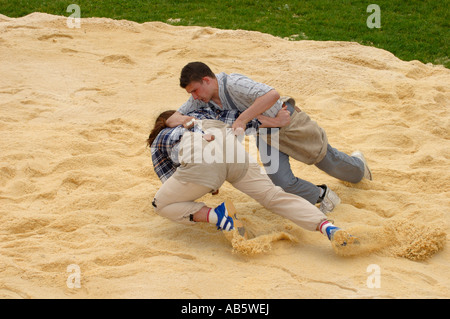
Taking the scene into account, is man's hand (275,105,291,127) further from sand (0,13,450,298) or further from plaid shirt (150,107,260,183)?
sand (0,13,450,298)

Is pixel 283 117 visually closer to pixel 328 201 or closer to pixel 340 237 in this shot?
pixel 328 201

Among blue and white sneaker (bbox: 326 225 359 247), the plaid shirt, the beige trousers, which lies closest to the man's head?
the plaid shirt

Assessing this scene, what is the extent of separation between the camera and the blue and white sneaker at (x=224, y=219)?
3.41 metres

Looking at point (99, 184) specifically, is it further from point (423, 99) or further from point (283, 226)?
point (423, 99)

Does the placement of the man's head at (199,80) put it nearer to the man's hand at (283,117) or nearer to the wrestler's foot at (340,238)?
the man's hand at (283,117)

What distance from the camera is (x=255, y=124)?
3912 mm

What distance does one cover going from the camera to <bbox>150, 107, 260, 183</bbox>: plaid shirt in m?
3.51

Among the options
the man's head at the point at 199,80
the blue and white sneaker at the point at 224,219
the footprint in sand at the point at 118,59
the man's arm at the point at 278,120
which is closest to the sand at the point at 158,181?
the footprint in sand at the point at 118,59

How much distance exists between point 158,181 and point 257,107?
51.5 inches

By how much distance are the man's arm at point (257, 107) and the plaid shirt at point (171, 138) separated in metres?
0.22

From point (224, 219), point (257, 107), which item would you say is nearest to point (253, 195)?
point (224, 219)

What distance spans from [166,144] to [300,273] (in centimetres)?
117

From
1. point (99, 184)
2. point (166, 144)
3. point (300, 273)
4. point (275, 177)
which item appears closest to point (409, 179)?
point (275, 177)

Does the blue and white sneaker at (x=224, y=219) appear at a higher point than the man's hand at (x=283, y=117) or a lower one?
lower
